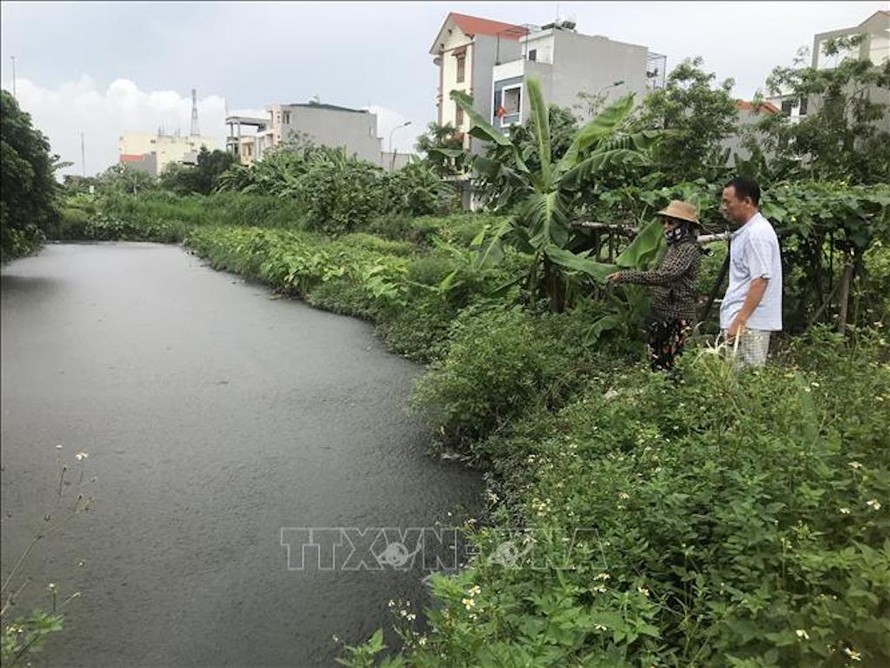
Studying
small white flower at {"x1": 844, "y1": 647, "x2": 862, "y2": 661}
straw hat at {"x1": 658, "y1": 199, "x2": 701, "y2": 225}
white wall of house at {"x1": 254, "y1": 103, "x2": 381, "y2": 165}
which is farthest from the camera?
white wall of house at {"x1": 254, "y1": 103, "x2": 381, "y2": 165}

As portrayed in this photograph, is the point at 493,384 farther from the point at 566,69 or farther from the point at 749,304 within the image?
the point at 566,69

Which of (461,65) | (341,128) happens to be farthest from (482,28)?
(341,128)

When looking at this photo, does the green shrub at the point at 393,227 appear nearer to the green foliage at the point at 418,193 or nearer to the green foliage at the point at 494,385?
the green foliage at the point at 418,193

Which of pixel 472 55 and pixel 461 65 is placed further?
pixel 461 65

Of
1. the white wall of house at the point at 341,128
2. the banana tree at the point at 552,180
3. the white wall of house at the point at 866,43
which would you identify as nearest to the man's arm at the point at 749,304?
the banana tree at the point at 552,180

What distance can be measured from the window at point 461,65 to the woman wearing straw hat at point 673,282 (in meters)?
33.5

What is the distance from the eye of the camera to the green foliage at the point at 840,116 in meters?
15.4

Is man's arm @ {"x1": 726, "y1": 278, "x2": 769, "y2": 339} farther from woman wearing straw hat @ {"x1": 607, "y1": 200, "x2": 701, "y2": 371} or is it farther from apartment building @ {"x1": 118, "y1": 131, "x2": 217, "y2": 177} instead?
apartment building @ {"x1": 118, "y1": 131, "x2": 217, "y2": 177}

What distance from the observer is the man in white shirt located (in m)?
3.83

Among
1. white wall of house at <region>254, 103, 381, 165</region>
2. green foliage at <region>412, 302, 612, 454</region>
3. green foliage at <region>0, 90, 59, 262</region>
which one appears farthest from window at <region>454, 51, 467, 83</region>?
green foliage at <region>0, 90, 59, 262</region>

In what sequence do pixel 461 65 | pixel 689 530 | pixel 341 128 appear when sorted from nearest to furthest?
pixel 689 530, pixel 461 65, pixel 341 128

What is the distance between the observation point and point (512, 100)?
110 ft

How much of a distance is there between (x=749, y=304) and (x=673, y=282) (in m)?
0.73

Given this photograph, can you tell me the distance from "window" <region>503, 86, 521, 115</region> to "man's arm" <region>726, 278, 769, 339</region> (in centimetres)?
3050
